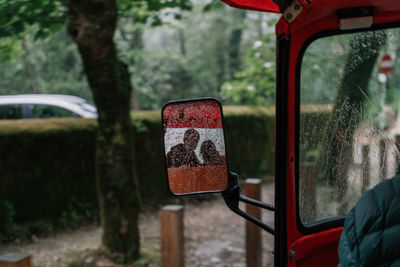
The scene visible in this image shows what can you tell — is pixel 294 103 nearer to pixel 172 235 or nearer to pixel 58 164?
pixel 172 235

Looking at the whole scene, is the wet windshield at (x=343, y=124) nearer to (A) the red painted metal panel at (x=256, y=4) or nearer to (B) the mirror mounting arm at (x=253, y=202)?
(B) the mirror mounting arm at (x=253, y=202)

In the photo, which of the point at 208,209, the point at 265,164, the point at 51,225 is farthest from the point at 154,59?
the point at 51,225

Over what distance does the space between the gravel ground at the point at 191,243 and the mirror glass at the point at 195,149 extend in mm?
3488

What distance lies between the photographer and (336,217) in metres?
1.92

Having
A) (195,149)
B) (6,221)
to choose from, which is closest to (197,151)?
(195,149)

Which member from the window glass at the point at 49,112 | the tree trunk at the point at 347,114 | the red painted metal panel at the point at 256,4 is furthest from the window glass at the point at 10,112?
the tree trunk at the point at 347,114

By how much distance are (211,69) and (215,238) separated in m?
17.8

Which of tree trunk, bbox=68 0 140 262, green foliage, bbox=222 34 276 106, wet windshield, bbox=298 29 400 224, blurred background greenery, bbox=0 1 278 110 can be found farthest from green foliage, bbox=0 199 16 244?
green foliage, bbox=222 34 276 106

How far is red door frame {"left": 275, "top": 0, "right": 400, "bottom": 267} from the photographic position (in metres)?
1.51

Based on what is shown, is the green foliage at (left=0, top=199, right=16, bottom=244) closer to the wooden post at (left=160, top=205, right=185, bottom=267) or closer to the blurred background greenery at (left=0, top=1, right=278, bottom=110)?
the blurred background greenery at (left=0, top=1, right=278, bottom=110)

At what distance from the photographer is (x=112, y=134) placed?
15.6 ft

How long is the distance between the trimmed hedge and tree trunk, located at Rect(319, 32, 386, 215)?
537 centimetres

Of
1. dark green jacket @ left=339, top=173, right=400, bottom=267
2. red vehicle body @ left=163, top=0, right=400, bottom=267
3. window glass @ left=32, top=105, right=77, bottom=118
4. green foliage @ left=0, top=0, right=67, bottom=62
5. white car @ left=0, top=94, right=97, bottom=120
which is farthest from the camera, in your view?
window glass @ left=32, top=105, right=77, bottom=118

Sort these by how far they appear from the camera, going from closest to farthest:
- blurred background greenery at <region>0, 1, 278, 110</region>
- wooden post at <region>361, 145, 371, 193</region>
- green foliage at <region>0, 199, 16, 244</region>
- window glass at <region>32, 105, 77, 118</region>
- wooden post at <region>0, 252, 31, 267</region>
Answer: wooden post at <region>361, 145, 371, 193</region>, wooden post at <region>0, 252, 31, 267</region>, green foliage at <region>0, 199, 16, 244</region>, blurred background greenery at <region>0, 1, 278, 110</region>, window glass at <region>32, 105, 77, 118</region>
